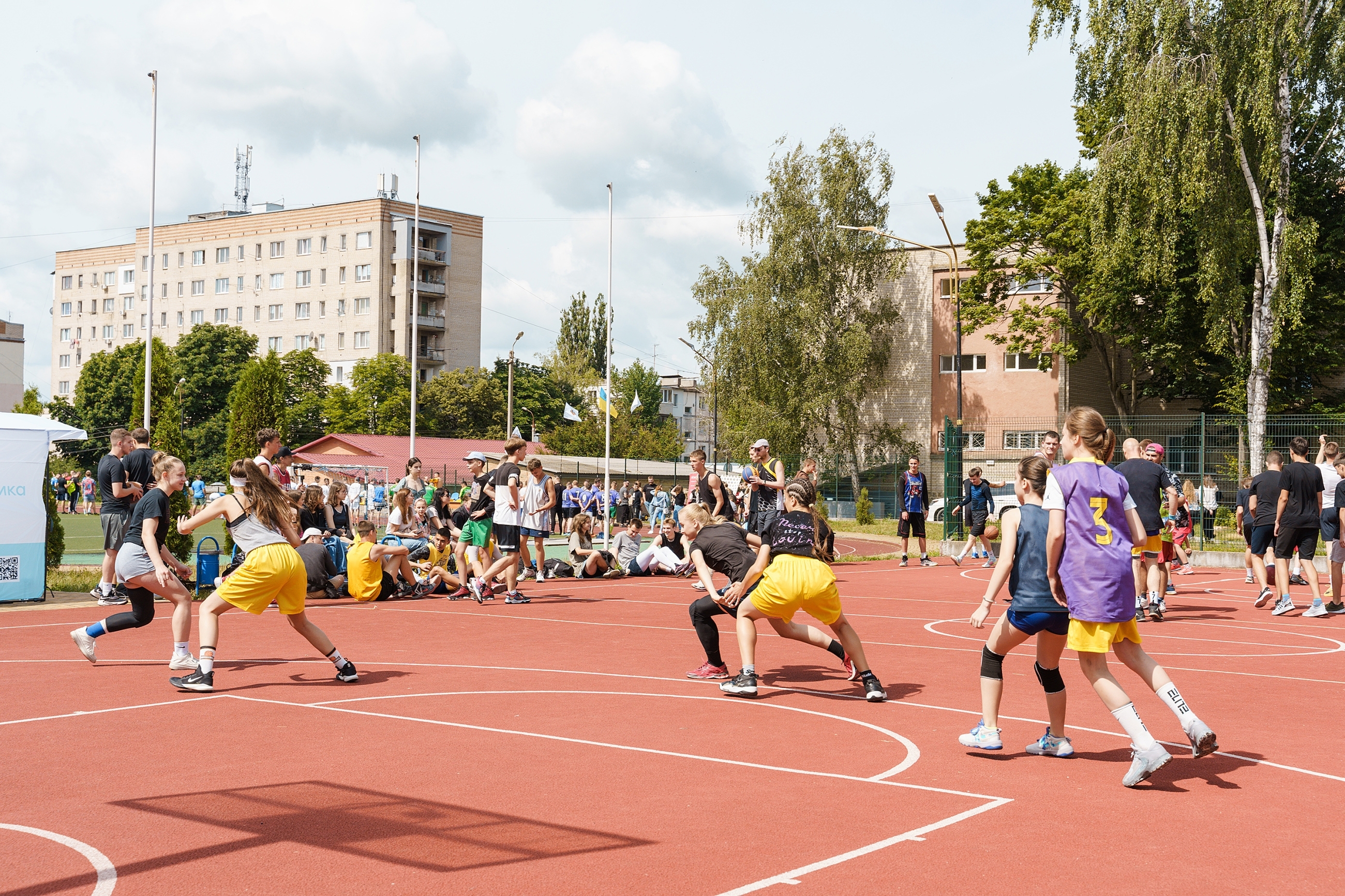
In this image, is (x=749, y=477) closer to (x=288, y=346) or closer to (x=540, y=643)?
(x=540, y=643)

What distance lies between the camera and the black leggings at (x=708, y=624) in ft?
31.1

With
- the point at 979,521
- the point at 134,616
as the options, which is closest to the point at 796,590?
the point at 134,616

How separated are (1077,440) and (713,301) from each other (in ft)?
135

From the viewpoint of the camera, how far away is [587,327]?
3804 inches

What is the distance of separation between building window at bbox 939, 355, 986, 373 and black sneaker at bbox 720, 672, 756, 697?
42100 millimetres

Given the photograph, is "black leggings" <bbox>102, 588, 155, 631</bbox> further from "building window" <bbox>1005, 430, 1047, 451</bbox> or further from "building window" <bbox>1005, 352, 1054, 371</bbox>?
"building window" <bbox>1005, 352, 1054, 371</bbox>

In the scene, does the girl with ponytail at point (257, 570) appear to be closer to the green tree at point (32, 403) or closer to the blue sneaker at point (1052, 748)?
the blue sneaker at point (1052, 748)

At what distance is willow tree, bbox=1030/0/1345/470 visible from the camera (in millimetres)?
28547

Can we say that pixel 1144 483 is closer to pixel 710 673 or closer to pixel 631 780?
pixel 710 673

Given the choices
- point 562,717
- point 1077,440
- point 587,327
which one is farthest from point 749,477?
point 587,327

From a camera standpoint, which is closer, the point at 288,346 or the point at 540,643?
the point at 540,643

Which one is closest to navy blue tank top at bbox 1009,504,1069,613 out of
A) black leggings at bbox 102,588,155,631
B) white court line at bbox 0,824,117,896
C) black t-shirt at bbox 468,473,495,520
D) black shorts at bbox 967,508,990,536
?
white court line at bbox 0,824,117,896

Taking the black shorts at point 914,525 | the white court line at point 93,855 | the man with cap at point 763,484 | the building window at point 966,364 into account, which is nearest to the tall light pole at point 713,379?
the building window at point 966,364

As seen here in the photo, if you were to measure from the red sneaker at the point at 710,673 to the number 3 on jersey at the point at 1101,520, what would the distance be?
401 centimetres
